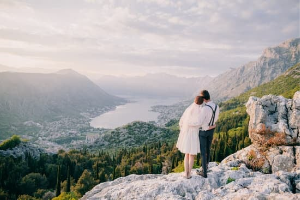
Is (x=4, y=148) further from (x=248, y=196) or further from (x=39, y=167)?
(x=248, y=196)

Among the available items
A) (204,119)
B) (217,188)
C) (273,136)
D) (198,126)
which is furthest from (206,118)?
(273,136)

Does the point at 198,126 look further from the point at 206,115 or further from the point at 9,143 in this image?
the point at 9,143

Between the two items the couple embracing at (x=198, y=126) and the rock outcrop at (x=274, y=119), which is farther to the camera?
the rock outcrop at (x=274, y=119)

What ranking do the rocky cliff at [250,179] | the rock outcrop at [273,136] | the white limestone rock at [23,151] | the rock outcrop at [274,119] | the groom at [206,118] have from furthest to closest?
the white limestone rock at [23,151], the rock outcrop at [274,119], the rock outcrop at [273,136], the groom at [206,118], the rocky cliff at [250,179]

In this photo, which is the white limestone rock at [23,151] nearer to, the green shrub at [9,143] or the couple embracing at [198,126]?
the green shrub at [9,143]

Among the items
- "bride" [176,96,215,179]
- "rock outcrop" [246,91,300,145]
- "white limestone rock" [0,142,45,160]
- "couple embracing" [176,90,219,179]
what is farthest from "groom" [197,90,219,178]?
"white limestone rock" [0,142,45,160]

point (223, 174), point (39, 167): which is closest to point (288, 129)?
point (223, 174)

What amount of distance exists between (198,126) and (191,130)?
0.46 metres

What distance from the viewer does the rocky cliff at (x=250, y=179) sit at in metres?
9.68

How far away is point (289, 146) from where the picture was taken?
19.5 m

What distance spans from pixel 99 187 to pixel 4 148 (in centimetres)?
14108

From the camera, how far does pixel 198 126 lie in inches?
437

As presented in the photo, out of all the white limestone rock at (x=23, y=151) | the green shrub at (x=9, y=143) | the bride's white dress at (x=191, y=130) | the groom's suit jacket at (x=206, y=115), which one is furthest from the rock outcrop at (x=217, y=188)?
the green shrub at (x=9, y=143)

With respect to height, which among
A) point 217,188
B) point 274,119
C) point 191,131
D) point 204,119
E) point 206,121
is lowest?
point 217,188
